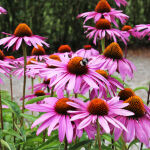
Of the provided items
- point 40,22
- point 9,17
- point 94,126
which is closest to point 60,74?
point 94,126

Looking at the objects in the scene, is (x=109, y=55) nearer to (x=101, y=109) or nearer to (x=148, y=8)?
(x=101, y=109)

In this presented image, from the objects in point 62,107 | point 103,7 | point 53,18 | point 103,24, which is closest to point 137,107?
point 62,107

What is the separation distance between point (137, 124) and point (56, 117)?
22cm

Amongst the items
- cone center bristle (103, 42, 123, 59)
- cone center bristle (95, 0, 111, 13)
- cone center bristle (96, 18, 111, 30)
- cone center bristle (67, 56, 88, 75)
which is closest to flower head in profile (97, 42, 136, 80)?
cone center bristle (103, 42, 123, 59)

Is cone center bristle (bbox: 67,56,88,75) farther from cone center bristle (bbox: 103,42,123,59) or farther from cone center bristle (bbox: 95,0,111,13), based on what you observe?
cone center bristle (bbox: 95,0,111,13)

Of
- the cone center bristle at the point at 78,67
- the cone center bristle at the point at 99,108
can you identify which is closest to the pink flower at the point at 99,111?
the cone center bristle at the point at 99,108

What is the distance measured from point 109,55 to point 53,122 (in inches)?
16.6

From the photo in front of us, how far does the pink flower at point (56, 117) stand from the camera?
2.27ft

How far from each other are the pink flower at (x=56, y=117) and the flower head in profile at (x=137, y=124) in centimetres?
13

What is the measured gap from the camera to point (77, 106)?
0.72 metres

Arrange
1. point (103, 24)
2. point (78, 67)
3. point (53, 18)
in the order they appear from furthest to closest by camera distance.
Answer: point (53, 18) → point (103, 24) → point (78, 67)

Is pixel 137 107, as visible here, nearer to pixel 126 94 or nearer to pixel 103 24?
pixel 126 94

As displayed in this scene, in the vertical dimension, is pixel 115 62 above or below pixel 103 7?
below

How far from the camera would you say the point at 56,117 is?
73 centimetres
